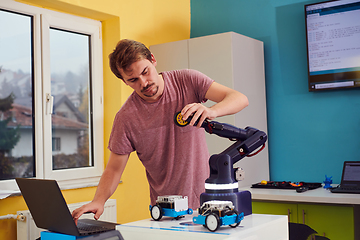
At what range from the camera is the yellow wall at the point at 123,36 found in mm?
2797

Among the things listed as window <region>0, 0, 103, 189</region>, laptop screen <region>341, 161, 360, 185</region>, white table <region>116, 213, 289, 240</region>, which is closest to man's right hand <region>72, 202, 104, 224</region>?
white table <region>116, 213, 289, 240</region>

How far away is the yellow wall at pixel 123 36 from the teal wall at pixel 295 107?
2.48 ft

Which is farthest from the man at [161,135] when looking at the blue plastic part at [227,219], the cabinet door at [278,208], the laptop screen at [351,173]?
the laptop screen at [351,173]

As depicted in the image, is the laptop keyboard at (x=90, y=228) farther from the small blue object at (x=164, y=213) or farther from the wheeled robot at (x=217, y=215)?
the wheeled robot at (x=217, y=215)

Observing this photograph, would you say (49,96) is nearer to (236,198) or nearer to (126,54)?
(126,54)

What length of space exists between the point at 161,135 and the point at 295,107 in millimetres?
1864

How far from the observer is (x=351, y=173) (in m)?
2.61

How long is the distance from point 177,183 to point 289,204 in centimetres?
131

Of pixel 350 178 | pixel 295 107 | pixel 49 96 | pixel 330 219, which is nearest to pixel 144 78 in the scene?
pixel 49 96

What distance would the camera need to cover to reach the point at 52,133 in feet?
9.20

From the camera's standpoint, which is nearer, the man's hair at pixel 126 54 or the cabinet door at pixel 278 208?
the man's hair at pixel 126 54

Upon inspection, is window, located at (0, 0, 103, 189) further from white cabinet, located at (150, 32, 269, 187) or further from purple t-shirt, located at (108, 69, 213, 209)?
purple t-shirt, located at (108, 69, 213, 209)

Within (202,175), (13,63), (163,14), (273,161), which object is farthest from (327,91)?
(13,63)

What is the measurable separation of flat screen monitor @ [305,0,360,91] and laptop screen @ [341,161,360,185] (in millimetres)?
585
